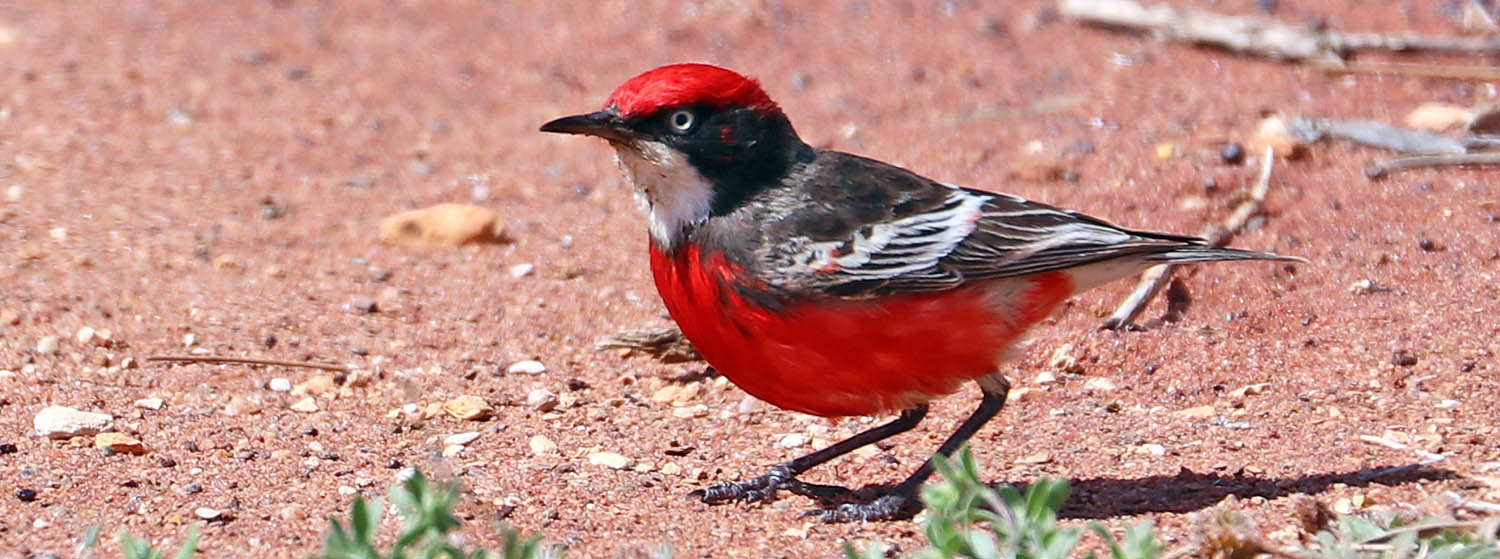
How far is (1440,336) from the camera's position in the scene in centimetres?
627

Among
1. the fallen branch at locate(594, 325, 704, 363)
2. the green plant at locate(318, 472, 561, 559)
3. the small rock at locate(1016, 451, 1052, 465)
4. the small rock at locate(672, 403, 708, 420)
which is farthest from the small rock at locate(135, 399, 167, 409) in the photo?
the small rock at locate(1016, 451, 1052, 465)

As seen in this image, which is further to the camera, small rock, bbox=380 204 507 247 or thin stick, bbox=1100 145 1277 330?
small rock, bbox=380 204 507 247

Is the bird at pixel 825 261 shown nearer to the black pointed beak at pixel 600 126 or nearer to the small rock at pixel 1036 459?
the black pointed beak at pixel 600 126

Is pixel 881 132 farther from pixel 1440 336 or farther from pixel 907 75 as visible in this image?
pixel 1440 336

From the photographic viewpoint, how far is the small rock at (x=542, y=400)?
254 inches

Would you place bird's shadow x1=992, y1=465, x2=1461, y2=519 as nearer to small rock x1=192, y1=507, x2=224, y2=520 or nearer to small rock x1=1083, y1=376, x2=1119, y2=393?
small rock x1=1083, y1=376, x2=1119, y2=393

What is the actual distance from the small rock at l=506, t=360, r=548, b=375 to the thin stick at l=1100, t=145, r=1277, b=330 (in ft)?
6.87

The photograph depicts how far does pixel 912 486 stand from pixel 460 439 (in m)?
1.56

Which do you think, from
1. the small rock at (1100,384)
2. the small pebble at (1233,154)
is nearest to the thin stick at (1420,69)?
the small pebble at (1233,154)

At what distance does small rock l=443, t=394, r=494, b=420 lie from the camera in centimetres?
634

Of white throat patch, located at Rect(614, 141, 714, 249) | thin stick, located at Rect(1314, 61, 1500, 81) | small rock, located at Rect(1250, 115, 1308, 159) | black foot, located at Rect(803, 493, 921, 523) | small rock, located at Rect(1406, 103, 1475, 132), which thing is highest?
thin stick, located at Rect(1314, 61, 1500, 81)

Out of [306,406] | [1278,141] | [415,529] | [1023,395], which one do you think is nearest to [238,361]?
[306,406]

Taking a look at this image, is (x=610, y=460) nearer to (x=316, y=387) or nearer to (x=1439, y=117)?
(x=316, y=387)

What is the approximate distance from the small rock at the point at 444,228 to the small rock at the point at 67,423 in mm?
2309
